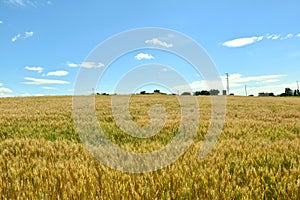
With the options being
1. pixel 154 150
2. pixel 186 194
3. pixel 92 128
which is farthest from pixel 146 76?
pixel 186 194

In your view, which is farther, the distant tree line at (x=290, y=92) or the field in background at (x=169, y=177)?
the distant tree line at (x=290, y=92)

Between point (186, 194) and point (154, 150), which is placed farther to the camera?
point (154, 150)

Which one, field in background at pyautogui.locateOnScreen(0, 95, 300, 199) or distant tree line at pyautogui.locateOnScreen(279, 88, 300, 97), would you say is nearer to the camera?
field in background at pyautogui.locateOnScreen(0, 95, 300, 199)

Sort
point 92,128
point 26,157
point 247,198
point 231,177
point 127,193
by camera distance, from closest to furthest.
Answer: point 247,198 < point 127,193 < point 231,177 < point 26,157 < point 92,128

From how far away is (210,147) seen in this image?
6254 millimetres

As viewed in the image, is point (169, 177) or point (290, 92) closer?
point (169, 177)

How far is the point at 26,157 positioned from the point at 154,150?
253cm

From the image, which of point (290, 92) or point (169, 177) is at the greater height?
point (290, 92)

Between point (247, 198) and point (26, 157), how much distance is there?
166 inches

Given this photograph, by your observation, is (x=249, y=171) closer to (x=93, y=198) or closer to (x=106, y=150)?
(x=93, y=198)

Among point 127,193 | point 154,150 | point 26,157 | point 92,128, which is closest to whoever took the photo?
point 127,193

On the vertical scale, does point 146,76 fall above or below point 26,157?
above

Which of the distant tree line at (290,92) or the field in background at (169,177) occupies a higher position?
the distant tree line at (290,92)

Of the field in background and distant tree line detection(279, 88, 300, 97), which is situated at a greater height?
distant tree line detection(279, 88, 300, 97)
